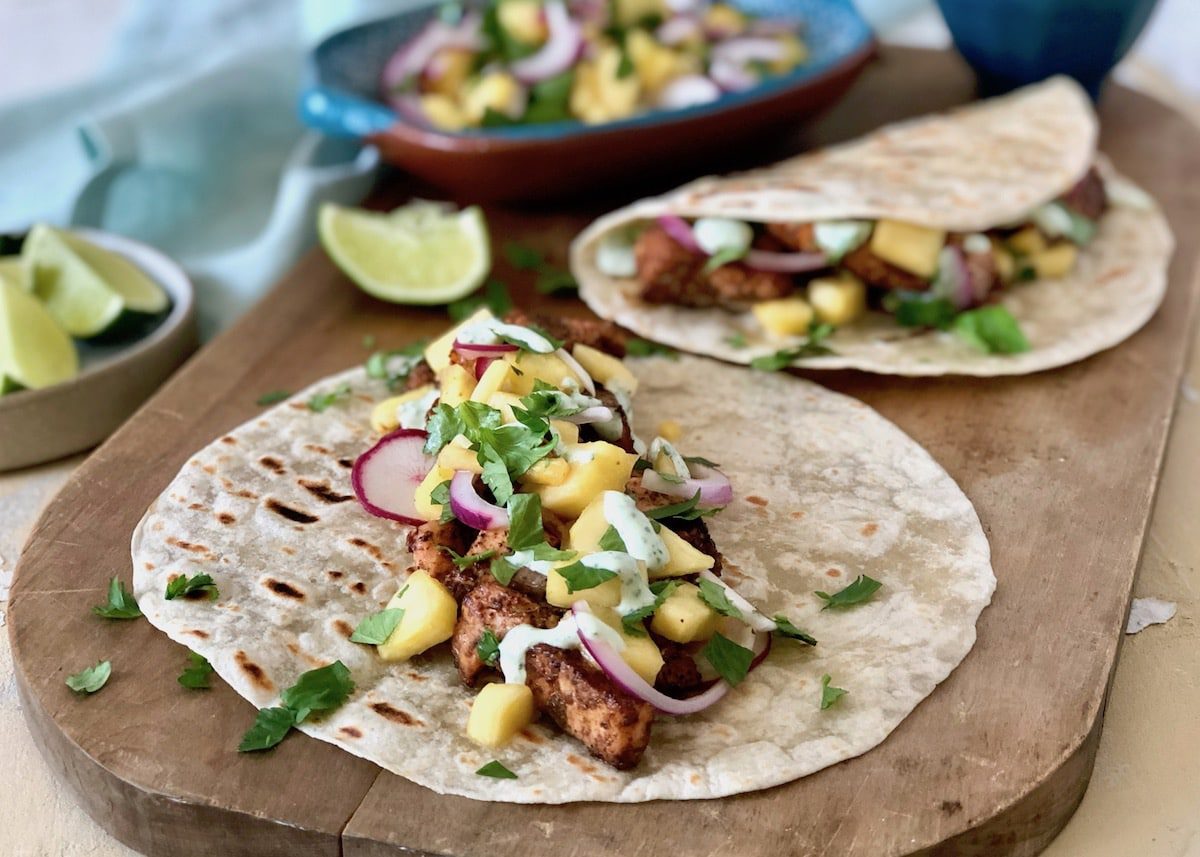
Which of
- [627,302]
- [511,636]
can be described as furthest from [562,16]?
[511,636]

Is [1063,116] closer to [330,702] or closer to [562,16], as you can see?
[562,16]

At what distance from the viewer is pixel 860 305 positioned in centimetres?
436

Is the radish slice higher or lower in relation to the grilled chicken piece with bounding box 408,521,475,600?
lower

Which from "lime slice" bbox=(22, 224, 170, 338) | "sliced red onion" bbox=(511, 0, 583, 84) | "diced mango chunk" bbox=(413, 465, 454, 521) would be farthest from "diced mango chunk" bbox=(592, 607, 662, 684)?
"sliced red onion" bbox=(511, 0, 583, 84)

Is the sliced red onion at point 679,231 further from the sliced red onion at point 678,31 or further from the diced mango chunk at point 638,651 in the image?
the diced mango chunk at point 638,651

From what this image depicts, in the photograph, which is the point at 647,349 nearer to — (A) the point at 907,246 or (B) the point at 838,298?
(B) the point at 838,298

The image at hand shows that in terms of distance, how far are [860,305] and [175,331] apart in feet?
6.99

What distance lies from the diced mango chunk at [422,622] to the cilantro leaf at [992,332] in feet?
6.36

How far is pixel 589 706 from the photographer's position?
265 centimetres

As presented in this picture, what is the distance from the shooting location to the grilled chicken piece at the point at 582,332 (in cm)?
372

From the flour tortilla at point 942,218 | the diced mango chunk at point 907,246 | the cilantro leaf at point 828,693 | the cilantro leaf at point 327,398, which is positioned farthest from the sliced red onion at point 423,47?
the cilantro leaf at point 828,693

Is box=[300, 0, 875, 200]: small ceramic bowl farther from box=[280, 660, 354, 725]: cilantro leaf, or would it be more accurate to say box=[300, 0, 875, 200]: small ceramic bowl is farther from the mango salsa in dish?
box=[280, 660, 354, 725]: cilantro leaf

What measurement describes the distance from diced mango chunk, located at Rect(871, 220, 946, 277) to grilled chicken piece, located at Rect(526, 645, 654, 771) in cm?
205

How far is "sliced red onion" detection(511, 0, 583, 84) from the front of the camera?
5.29m
